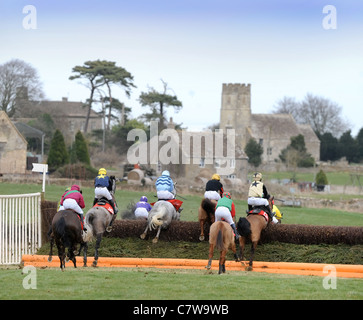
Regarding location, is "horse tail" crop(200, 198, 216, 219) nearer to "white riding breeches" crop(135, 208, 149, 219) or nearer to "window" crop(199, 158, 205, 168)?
"white riding breeches" crop(135, 208, 149, 219)

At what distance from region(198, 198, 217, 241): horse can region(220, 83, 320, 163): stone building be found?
71725 millimetres

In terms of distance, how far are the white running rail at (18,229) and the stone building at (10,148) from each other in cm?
2913

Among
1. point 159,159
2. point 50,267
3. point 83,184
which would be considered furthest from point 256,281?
point 159,159

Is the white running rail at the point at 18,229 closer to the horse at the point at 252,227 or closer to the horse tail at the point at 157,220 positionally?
the horse tail at the point at 157,220

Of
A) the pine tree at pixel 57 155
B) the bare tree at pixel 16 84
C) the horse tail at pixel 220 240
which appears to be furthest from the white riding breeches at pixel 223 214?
the bare tree at pixel 16 84

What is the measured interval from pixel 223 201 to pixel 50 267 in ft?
15.0

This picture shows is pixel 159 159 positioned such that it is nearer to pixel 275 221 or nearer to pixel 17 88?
pixel 17 88

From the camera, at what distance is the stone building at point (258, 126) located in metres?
92.4

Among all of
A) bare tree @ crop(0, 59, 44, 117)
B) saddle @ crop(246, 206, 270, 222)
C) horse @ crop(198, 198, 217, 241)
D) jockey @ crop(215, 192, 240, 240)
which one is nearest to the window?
bare tree @ crop(0, 59, 44, 117)

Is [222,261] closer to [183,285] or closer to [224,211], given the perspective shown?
[224,211]

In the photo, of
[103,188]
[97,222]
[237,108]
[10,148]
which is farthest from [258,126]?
[97,222]

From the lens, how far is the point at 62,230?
52.0 feet

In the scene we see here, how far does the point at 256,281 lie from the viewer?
13.9 metres
